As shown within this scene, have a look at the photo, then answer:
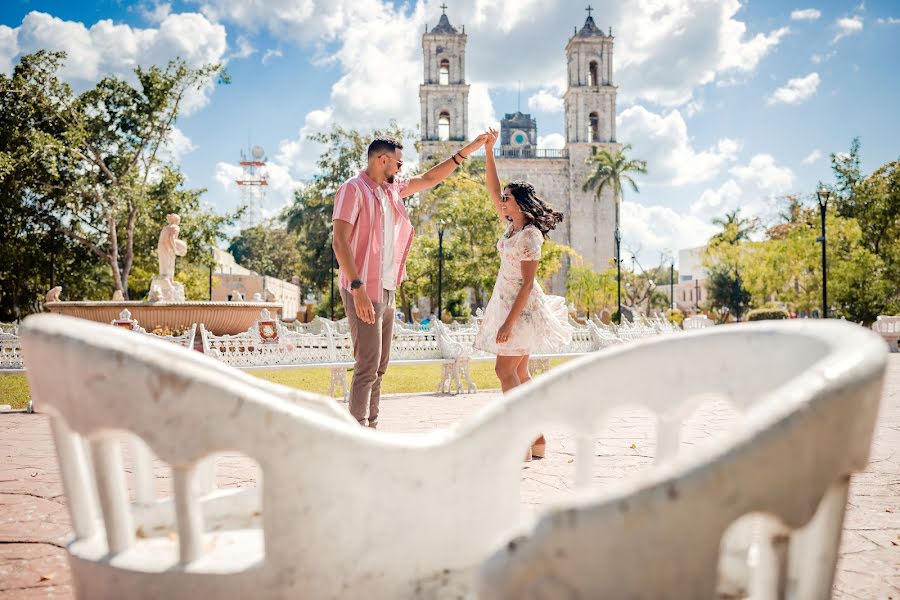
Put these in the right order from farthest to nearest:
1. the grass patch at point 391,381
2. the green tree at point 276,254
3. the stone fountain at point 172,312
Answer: the green tree at point 276,254 → the stone fountain at point 172,312 → the grass patch at point 391,381

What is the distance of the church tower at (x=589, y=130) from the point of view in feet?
166

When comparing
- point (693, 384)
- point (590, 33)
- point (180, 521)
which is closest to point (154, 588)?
point (180, 521)

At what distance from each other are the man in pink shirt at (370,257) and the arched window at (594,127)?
51050mm

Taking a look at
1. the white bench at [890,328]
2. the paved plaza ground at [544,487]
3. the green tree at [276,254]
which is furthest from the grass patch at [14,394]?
the green tree at [276,254]

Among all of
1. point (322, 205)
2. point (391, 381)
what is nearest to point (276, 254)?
point (322, 205)

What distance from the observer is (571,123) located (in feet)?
169

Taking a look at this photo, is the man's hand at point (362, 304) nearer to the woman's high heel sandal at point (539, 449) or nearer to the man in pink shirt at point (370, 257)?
the man in pink shirt at point (370, 257)

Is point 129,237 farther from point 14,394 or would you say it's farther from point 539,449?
point 539,449

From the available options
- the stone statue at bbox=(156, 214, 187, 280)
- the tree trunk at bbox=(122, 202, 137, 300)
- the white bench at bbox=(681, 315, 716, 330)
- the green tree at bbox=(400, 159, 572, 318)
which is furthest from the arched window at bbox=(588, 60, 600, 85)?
the stone statue at bbox=(156, 214, 187, 280)

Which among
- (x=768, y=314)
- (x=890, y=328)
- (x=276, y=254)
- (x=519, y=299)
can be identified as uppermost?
(x=276, y=254)

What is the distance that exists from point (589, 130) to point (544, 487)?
52.0 meters

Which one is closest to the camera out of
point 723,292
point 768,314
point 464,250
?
point 768,314

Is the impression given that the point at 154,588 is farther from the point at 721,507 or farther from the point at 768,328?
the point at 768,328

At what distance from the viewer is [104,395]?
1.04 meters
